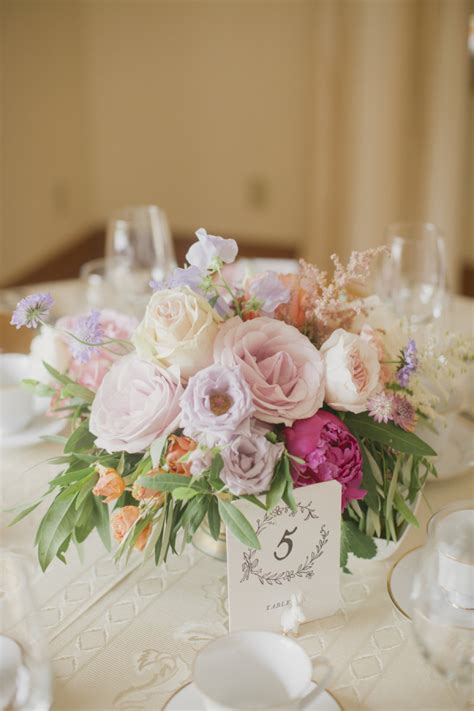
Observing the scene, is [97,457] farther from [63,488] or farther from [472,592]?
[472,592]

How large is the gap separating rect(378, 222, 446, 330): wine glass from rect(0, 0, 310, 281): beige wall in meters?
2.86

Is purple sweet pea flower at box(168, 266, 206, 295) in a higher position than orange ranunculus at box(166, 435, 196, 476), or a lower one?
higher

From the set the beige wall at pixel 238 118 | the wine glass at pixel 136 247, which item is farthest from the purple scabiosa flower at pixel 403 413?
the beige wall at pixel 238 118

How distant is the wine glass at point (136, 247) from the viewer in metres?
1.63

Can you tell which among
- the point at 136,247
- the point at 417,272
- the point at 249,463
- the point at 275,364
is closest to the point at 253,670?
the point at 249,463

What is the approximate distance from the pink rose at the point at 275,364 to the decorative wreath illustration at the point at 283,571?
0.11 meters

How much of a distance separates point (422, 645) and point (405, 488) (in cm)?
26

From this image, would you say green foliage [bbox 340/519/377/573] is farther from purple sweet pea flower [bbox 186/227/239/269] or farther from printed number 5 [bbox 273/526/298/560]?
purple sweet pea flower [bbox 186/227/239/269]

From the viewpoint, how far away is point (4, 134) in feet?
12.4

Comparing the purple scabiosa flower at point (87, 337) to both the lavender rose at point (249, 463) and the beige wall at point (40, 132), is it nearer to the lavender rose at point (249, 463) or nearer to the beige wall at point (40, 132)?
the lavender rose at point (249, 463)

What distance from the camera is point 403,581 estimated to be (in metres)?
0.87

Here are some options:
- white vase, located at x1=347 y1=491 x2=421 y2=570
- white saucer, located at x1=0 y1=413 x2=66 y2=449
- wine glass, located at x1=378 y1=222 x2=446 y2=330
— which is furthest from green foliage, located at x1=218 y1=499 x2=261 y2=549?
wine glass, located at x1=378 y1=222 x2=446 y2=330

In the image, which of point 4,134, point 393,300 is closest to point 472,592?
point 393,300

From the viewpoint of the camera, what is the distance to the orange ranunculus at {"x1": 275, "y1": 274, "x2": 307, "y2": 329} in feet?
2.81
